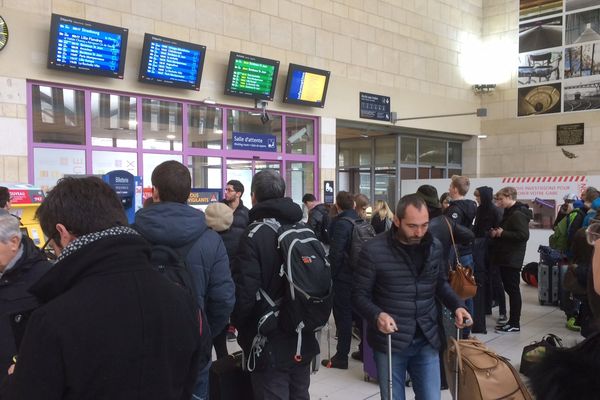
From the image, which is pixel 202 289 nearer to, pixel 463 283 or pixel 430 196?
pixel 430 196

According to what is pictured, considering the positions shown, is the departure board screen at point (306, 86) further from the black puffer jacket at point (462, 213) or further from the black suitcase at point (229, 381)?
the black suitcase at point (229, 381)

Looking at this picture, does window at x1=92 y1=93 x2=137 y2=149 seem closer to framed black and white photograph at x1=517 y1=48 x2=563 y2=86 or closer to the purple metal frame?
the purple metal frame

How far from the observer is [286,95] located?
9.12 meters

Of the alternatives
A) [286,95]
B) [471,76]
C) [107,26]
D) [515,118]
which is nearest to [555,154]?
[515,118]

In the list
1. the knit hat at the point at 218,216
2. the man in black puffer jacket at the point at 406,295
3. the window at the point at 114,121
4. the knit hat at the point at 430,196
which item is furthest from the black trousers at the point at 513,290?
the window at the point at 114,121

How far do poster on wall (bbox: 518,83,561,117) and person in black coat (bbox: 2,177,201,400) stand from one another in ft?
43.9

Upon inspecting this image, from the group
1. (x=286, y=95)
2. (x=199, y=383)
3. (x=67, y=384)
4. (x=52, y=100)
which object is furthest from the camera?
(x=286, y=95)

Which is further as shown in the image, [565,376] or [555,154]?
[555,154]

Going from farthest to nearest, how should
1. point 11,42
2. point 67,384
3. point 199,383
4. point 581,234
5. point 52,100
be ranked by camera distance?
1. point 52,100
2. point 11,42
3. point 581,234
4. point 199,383
5. point 67,384

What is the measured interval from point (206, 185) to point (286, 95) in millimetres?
2291

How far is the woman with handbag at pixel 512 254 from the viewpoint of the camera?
5.36m

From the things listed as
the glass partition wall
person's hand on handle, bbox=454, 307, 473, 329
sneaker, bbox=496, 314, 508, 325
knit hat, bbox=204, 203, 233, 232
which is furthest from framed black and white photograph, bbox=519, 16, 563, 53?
person's hand on handle, bbox=454, 307, 473, 329

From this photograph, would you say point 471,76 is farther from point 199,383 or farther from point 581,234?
point 199,383

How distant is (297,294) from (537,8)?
13104mm
